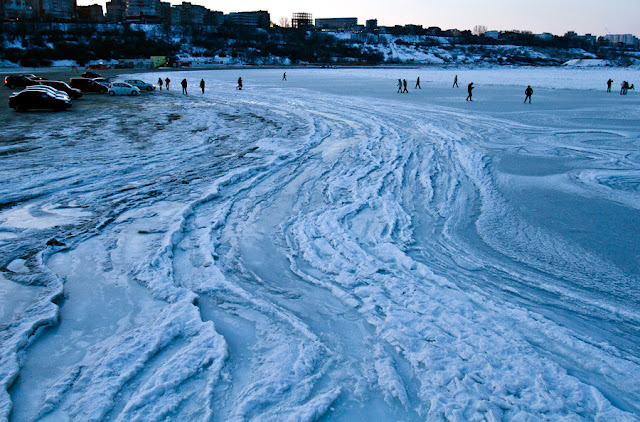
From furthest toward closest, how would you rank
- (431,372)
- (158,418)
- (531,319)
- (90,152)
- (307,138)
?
(307,138)
(90,152)
(531,319)
(431,372)
(158,418)

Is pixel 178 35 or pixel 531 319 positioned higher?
pixel 178 35

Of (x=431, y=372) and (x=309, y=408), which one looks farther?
(x=431, y=372)

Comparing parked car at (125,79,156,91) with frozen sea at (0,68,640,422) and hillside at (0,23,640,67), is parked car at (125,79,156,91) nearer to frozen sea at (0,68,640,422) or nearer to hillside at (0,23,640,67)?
frozen sea at (0,68,640,422)

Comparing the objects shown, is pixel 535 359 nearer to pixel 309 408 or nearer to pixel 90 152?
pixel 309 408

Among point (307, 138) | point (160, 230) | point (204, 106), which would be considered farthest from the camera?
point (204, 106)

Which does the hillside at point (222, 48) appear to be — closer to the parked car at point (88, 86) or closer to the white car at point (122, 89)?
the parked car at point (88, 86)

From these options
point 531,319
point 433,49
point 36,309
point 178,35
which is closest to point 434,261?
point 531,319

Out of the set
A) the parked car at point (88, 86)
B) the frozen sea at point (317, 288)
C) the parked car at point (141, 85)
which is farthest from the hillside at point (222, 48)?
the frozen sea at point (317, 288)

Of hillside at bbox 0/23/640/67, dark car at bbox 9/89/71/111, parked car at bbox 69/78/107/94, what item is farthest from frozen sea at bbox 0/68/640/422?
hillside at bbox 0/23/640/67
